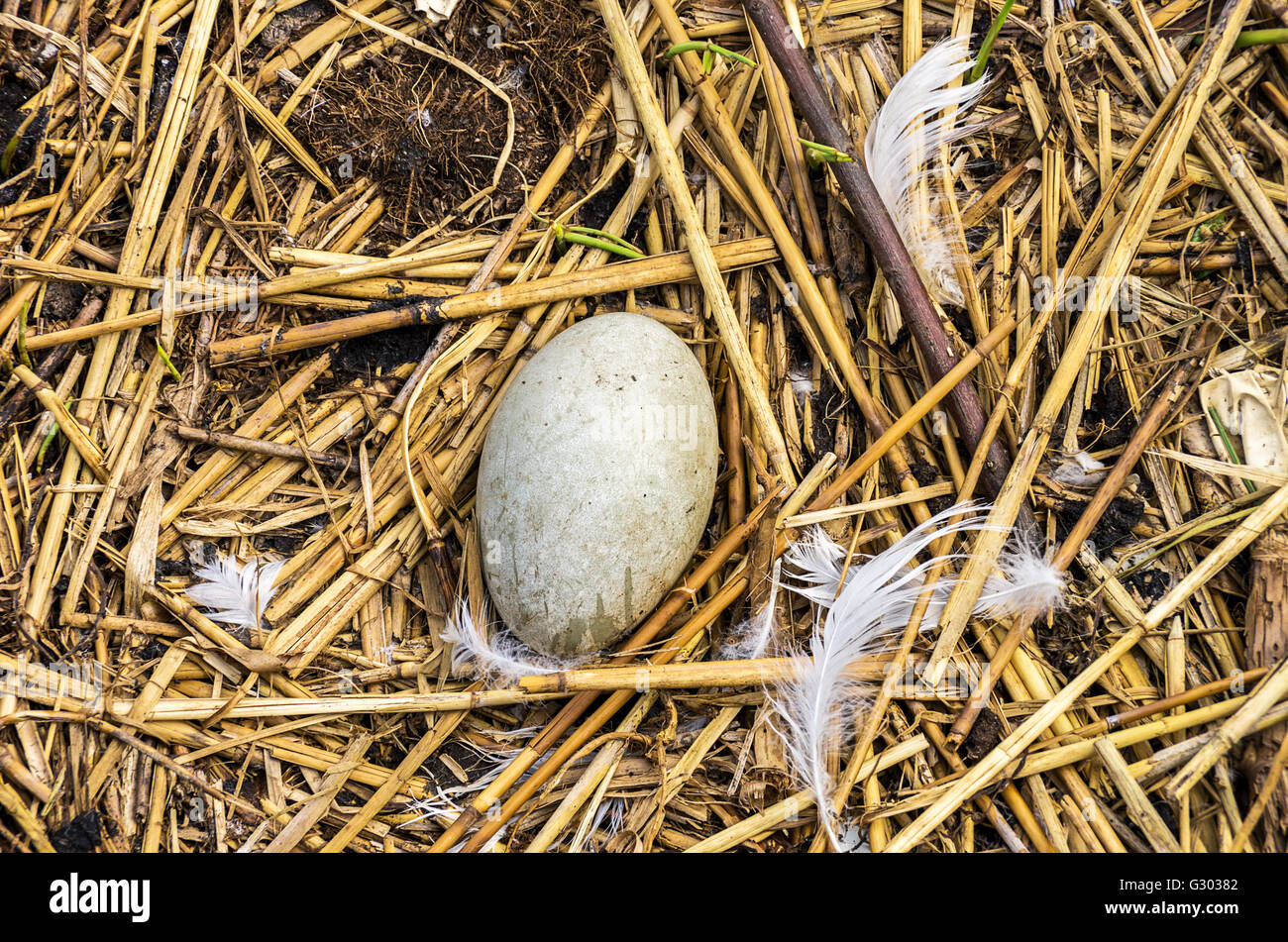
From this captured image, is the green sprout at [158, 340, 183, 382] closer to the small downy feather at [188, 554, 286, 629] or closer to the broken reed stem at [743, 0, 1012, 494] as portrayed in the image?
the small downy feather at [188, 554, 286, 629]

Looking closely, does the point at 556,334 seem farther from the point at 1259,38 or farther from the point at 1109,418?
the point at 1259,38

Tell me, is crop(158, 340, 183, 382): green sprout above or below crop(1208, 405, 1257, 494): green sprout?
above

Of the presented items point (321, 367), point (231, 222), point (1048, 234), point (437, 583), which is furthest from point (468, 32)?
point (1048, 234)

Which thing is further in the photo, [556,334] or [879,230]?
[556,334]

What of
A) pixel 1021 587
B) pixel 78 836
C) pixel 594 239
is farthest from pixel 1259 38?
pixel 78 836

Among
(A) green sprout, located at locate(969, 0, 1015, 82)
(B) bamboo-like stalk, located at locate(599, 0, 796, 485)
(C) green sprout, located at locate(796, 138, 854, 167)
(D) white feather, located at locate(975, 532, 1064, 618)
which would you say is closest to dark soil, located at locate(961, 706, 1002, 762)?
(D) white feather, located at locate(975, 532, 1064, 618)

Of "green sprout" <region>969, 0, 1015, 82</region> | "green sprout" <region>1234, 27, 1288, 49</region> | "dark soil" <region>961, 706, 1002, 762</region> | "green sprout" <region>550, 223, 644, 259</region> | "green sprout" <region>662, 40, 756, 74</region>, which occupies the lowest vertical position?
"dark soil" <region>961, 706, 1002, 762</region>
